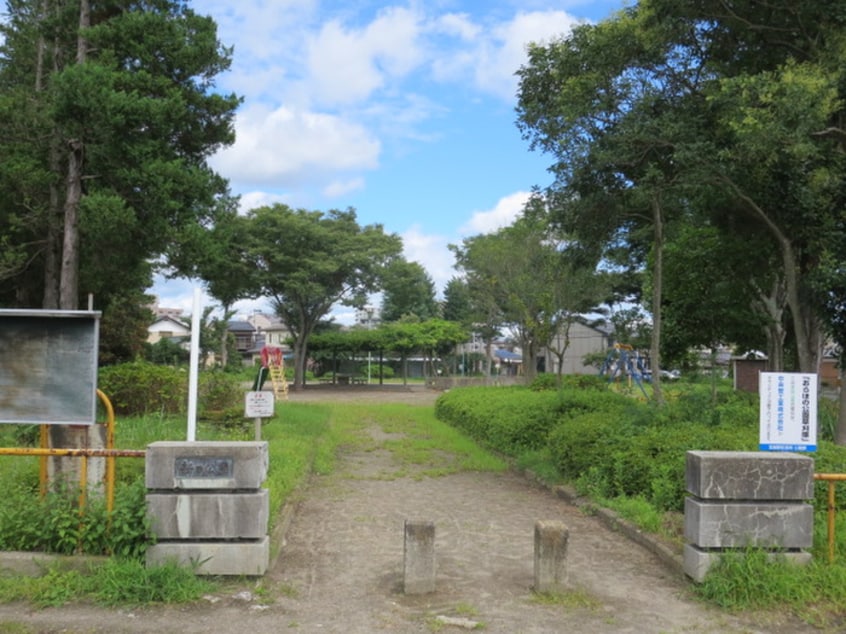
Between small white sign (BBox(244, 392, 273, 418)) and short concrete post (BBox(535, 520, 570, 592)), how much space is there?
5.34 m

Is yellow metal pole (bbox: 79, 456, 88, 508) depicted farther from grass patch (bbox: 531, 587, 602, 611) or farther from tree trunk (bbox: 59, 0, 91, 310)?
tree trunk (bbox: 59, 0, 91, 310)

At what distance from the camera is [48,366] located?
215 inches

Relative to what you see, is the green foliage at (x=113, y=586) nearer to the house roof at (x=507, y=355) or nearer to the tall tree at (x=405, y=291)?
the tall tree at (x=405, y=291)

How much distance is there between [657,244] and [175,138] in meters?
9.80

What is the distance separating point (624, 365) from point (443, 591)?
21178 mm

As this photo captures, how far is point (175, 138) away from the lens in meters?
14.8

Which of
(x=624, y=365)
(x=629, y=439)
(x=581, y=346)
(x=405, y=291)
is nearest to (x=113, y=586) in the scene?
(x=629, y=439)

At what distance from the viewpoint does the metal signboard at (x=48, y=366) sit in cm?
542

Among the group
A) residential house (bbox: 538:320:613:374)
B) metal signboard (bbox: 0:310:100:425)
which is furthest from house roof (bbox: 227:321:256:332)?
metal signboard (bbox: 0:310:100:425)

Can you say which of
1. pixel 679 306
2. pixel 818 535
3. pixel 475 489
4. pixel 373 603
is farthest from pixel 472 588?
pixel 679 306

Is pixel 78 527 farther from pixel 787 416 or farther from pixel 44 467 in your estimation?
pixel 787 416

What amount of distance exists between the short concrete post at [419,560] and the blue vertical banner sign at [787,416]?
2.97 meters

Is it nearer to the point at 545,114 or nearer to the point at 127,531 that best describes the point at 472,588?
the point at 127,531

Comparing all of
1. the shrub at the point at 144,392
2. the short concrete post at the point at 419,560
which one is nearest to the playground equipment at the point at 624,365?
the shrub at the point at 144,392
